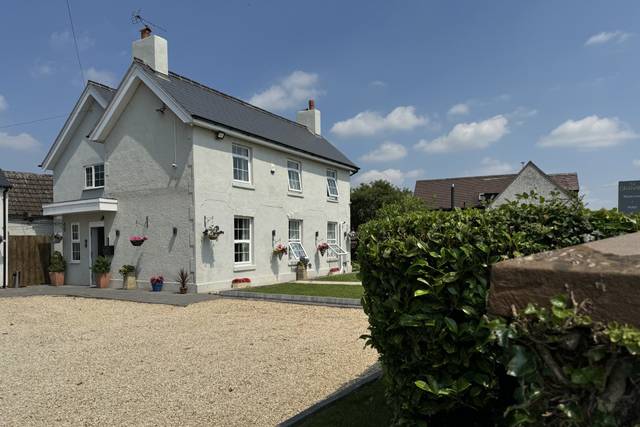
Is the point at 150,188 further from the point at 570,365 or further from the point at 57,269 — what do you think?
the point at 570,365

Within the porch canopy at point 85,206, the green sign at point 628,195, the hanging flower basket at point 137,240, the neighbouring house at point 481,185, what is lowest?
the hanging flower basket at point 137,240

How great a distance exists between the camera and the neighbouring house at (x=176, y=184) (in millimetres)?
15273

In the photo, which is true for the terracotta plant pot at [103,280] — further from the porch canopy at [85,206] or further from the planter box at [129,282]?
the porch canopy at [85,206]

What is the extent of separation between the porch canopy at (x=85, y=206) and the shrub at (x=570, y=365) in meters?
17.1

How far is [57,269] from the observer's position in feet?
60.3

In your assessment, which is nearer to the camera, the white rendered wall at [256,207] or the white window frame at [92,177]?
the white rendered wall at [256,207]

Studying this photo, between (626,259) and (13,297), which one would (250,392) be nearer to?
(626,259)

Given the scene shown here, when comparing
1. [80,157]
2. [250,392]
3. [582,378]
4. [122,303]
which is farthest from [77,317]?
[582,378]

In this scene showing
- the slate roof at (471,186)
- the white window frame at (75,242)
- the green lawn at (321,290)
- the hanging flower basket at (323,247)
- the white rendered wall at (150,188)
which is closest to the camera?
the green lawn at (321,290)

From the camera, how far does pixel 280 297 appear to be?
13.0 metres

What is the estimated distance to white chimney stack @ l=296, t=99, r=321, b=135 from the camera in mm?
26156

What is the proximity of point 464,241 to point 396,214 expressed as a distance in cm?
90

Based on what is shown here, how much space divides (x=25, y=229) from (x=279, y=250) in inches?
453

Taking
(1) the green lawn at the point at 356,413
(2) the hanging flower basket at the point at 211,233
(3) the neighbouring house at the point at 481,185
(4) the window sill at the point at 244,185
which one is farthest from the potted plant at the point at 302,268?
(3) the neighbouring house at the point at 481,185
